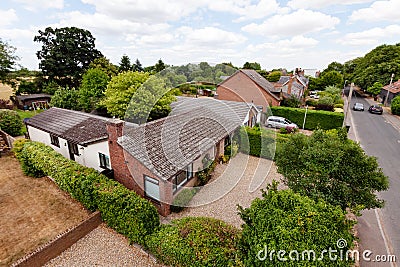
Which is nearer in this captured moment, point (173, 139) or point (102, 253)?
point (102, 253)

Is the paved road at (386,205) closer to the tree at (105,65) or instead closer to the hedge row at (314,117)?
the hedge row at (314,117)

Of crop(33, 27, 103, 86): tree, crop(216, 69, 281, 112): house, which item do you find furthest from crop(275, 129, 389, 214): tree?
crop(33, 27, 103, 86): tree

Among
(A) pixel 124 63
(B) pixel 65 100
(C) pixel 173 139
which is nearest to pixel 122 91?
(B) pixel 65 100

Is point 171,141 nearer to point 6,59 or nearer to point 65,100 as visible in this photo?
point 65,100

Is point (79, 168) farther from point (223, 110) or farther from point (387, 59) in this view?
point (387, 59)

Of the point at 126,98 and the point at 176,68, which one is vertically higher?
the point at 176,68

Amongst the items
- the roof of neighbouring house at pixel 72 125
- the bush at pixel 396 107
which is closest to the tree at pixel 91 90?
the roof of neighbouring house at pixel 72 125

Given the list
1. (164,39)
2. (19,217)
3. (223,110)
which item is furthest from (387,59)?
(19,217)
